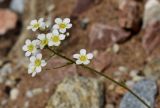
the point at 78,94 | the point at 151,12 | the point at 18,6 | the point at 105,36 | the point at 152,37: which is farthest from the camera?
the point at 18,6

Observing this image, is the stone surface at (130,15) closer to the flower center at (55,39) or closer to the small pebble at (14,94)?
the small pebble at (14,94)

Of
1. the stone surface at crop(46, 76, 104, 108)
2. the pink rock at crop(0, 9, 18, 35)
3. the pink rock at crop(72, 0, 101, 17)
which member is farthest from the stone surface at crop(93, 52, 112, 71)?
the pink rock at crop(0, 9, 18, 35)

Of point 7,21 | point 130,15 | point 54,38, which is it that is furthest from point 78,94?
point 7,21

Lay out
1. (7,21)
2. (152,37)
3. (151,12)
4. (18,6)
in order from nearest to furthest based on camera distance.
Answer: (152,37)
(151,12)
(7,21)
(18,6)

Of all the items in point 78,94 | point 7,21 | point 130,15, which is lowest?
point 78,94

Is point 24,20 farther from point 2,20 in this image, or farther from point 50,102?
point 50,102

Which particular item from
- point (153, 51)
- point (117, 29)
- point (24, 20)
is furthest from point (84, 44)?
point (24, 20)

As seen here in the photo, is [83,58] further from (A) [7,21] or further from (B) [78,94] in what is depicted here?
(A) [7,21]
